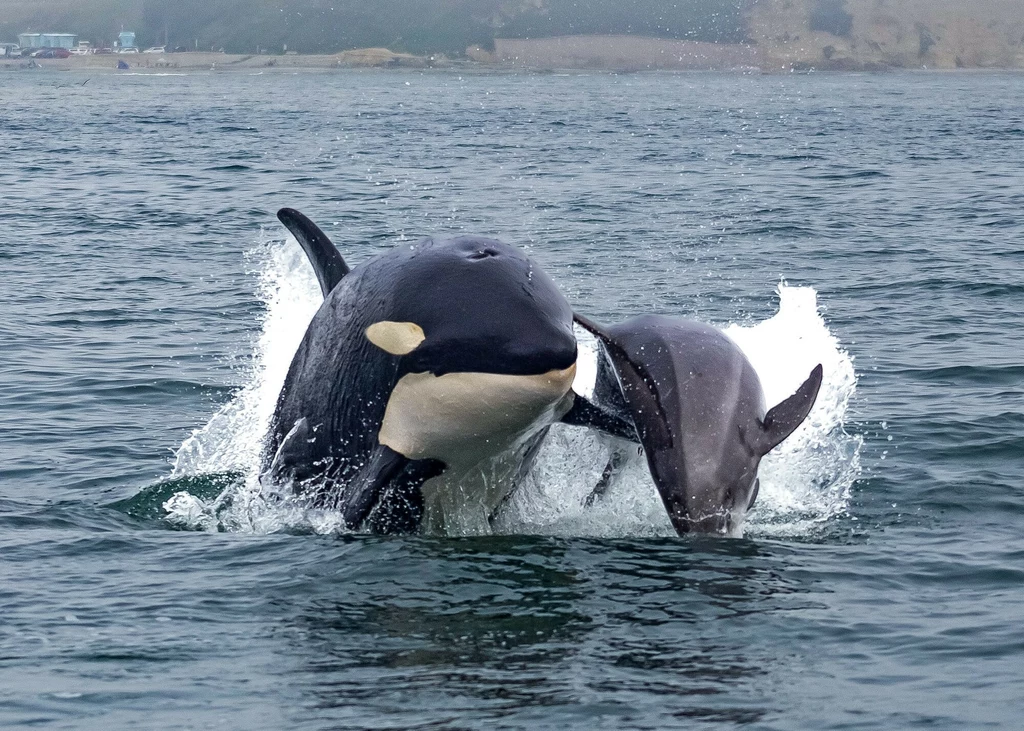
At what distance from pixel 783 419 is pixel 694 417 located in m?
0.64

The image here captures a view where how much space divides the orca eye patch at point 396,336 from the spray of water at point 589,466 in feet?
5.31

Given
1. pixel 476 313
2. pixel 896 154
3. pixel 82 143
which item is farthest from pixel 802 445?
pixel 82 143

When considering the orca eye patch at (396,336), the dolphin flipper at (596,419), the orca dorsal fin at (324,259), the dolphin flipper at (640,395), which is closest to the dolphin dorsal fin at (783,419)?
the dolphin flipper at (640,395)

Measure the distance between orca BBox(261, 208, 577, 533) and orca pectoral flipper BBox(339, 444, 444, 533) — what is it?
0.01 meters

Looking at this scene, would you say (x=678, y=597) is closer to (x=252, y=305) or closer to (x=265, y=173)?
(x=252, y=305)

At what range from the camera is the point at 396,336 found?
8.53 metres

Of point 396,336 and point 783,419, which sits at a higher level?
point 396,336

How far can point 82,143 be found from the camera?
152 ft

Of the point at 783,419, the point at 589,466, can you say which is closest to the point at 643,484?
the point at 589,466

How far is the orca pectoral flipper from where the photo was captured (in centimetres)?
884

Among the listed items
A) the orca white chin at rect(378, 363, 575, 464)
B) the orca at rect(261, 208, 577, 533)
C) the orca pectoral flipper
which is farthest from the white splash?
the orca white chin at rect(378, 363, 575, 464)

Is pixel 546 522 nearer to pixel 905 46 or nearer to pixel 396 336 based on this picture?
pixel 396 336

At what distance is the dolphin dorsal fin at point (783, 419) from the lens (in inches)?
376

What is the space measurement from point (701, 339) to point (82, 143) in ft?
131
